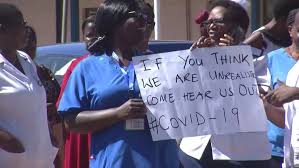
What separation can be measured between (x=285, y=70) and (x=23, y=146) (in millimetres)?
1418

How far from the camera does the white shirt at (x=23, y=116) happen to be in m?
4.13

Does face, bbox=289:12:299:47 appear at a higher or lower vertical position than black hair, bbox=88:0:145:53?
lower

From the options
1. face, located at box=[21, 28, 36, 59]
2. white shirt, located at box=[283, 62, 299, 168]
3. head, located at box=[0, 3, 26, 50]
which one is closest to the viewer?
white shirt, located at box=[283, 62, 299, 168]

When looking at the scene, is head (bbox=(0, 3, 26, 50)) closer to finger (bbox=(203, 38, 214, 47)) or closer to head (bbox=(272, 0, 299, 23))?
finger (bbox=(203, 38, 214, 47))

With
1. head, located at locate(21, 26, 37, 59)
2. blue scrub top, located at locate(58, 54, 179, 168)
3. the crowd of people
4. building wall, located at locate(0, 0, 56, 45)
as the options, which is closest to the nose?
the crowd of people

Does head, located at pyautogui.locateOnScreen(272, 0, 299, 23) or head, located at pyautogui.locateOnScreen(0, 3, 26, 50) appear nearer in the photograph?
head, located at pyautogui.locateOnScreen(0, 3, 26, 50)

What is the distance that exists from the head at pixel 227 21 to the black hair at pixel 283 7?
1.19ft

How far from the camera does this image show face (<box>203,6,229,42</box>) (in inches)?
168

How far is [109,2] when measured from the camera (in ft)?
13.3

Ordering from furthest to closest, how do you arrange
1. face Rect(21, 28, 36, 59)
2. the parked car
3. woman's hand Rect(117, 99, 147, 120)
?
the parked car → face Rect(21, 28, 36, 59) → woman's hand Rect(117, 99, 147, 120)

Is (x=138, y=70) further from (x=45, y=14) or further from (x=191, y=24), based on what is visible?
(x=45, y=14)

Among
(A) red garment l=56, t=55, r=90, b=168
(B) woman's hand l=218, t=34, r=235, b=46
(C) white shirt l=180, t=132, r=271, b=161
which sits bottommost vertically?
(A) red garment l=56, t=55, r=90, b=168

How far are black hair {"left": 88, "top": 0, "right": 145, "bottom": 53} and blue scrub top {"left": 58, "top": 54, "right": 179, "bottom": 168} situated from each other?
0.07 metres

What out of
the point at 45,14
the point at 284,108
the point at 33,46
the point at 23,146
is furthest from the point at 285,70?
the point at 45,14
